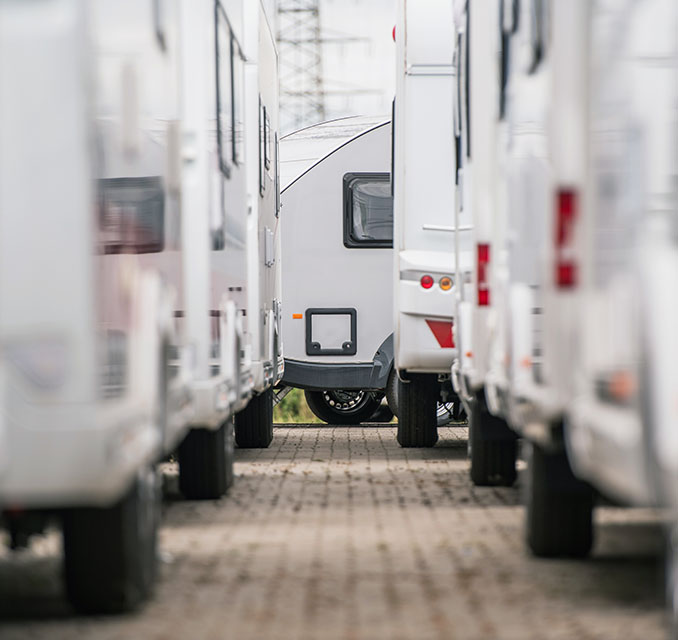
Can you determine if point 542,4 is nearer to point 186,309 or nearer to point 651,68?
point 651,68

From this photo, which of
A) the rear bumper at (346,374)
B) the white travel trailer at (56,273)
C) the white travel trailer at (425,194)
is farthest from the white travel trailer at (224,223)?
the rear bumper at (346,374)

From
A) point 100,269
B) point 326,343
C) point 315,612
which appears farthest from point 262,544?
point 326,343

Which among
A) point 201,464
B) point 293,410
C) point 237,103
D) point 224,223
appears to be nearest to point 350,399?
point 293,410

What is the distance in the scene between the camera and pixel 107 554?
5312 mm

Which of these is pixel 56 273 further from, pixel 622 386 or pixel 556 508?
pixel 556 508

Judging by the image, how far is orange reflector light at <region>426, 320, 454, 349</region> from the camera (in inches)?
462

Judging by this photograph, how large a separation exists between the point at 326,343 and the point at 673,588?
37.9 feet

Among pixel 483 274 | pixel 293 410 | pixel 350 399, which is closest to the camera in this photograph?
pixel 483 274

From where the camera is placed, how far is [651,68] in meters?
5.09

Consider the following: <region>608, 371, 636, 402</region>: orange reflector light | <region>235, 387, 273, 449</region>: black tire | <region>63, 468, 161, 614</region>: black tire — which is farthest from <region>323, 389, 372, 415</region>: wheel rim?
<region>608, 371, 636, 402</region>: orange reflector light

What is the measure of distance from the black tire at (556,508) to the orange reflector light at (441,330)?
510 cm

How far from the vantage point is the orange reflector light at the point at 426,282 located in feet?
38.5

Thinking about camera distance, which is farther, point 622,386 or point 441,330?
point 441,330

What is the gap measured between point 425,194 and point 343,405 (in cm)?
607
